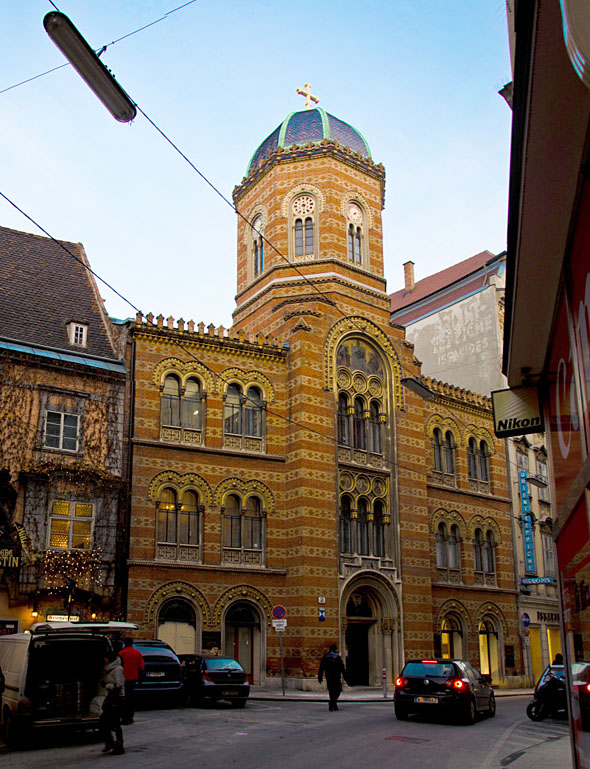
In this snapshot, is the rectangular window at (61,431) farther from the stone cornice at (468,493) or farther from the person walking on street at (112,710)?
the stone cornice at (468,493)

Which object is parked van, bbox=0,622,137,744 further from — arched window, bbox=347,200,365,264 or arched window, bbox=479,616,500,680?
arched window, bbox=479,616,500,680

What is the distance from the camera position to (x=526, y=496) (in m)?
41.0

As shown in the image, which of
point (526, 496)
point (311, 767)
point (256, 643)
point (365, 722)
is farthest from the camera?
point (526, 496)

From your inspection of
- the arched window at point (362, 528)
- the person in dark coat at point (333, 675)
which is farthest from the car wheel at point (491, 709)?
the arched window at point (362, 528)

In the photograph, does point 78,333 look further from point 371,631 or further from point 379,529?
point 371,631

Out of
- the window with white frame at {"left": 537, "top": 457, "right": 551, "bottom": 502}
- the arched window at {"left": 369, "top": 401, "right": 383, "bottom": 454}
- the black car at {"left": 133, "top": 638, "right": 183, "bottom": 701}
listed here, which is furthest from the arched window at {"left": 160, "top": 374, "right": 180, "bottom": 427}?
the window with white frame at {"left": 537, "top": 457, "right": 551, "bottom": 502}

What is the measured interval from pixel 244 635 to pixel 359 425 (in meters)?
9.75

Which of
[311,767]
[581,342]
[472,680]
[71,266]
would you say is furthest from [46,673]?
[71,266]

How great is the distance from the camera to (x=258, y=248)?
3772cm

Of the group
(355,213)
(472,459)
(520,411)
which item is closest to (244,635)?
(472,459)

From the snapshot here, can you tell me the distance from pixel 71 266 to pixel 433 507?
1895 centimetres

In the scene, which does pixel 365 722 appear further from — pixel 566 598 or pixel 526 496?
pixel 526 496

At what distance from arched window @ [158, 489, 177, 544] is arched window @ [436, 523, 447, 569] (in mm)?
12966

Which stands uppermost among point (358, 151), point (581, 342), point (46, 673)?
point (358, 151)
